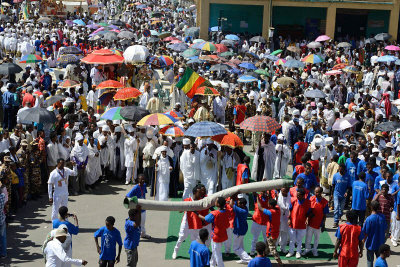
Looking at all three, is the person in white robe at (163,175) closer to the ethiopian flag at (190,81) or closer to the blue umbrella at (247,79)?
the ethiopian flag at (190,81)

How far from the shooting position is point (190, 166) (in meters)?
14.2

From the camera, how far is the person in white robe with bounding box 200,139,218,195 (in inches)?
560

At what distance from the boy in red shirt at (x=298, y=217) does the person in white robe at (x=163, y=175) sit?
3.45m

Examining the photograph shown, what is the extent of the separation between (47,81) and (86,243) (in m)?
10.2

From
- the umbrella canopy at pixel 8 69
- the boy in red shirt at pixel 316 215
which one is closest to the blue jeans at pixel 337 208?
A: the boy in red shirt at pixel 316 215

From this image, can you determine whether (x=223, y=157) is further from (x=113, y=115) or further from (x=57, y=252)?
(x=57, y=252)

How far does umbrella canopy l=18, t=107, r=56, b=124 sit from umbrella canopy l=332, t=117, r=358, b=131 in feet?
22.5

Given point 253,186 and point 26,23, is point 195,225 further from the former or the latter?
point 26,23

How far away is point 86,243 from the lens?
12.3 meters

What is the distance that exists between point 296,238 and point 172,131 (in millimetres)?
4259

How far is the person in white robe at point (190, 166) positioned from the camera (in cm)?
1416

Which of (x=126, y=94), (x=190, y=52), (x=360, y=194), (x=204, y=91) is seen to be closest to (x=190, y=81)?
(x=204, y=91)

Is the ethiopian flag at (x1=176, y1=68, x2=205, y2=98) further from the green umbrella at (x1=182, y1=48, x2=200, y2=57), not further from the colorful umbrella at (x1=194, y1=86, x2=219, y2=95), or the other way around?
the green umbrella at (x1=182, y1=48, x2=200, y2=57)

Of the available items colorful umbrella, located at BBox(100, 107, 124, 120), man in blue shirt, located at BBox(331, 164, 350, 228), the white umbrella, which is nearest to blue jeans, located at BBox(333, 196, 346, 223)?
man in blue shirt, located at BBox(331, 164, 350, 228)
